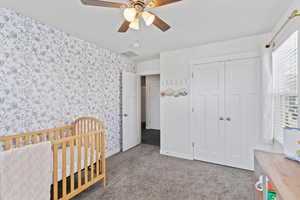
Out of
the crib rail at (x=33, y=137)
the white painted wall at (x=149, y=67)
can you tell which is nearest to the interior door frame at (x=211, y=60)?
the white painted wall at (x=149, y=67)

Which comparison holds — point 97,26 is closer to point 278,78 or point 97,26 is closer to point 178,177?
point 178,177

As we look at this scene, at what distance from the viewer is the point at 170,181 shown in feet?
6.93

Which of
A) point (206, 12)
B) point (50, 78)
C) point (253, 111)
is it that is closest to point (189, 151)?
point (253, 111)

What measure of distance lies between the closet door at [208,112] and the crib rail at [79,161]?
74.0 inches

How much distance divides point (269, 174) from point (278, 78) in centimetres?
182

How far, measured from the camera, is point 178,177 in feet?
7.27

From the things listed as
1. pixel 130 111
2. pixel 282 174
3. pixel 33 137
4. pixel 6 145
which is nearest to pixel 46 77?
pixel 33 137

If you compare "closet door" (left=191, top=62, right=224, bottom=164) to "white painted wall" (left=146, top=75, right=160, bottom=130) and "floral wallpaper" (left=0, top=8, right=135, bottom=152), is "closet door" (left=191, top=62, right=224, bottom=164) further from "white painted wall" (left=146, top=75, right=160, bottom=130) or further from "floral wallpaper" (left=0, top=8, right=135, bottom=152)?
"white painted wall" (left=146, top=75, right=160, bottom=130)

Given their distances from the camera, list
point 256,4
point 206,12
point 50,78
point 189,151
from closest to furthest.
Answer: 1. point 256,4
2. point 206,12
3. point 50,78
4. point 189,151

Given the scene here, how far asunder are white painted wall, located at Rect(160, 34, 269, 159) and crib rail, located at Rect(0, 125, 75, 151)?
1.92 meters

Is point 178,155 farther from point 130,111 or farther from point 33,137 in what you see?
point 33,137

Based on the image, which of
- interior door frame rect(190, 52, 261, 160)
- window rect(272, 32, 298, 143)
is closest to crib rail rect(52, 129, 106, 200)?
interior door frame rect(190, 52, 261, 160)

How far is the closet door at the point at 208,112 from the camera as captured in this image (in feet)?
8.70

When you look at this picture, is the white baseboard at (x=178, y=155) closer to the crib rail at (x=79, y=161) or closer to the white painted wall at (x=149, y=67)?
the crib rail at (x=79, y=161)
